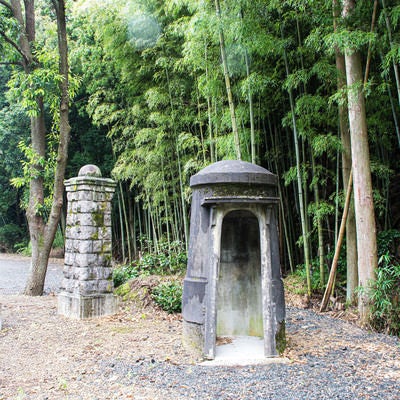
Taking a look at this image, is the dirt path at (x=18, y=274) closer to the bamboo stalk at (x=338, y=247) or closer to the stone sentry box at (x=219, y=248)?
the stone sentry box at (x=219, y=248)

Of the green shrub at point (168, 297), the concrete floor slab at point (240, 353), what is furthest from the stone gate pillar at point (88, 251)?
the concrete floor slab at point (240, 353)

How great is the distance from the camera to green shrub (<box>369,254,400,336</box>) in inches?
165

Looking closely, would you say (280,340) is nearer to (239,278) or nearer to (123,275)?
(239,278)

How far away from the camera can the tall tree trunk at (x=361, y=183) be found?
4.39 m

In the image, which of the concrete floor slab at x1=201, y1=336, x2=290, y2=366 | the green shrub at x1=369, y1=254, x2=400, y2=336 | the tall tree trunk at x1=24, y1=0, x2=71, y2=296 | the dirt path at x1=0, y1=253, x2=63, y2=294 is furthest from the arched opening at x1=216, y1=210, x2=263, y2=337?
the dirt path at x1=0, y1=253, x2=63, y2=294

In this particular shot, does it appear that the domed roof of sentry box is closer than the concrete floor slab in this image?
No

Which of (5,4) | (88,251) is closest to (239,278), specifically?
(88,251)

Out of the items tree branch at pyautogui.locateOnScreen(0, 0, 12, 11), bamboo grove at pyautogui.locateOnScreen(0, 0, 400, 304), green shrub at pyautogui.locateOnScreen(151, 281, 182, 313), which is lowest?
green shrub at pyautogui.locateOnScreen(151, 281, 182, 313)

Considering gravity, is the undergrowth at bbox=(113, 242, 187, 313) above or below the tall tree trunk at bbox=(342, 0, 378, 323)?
below

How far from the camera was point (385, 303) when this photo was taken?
4.18 m

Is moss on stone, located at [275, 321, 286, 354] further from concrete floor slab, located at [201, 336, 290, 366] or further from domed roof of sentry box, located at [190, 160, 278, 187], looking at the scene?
domed roof of sentry box, located at [190, 160, 278, 187]

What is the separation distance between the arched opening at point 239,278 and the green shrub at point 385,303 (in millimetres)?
1267

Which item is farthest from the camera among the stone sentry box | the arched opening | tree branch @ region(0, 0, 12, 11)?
tree branch @ region(0, 0, 12, 11)

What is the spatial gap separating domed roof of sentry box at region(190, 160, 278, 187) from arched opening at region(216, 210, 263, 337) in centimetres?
72
